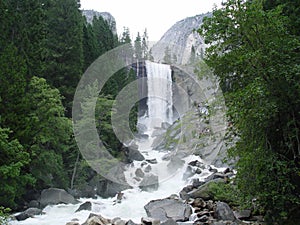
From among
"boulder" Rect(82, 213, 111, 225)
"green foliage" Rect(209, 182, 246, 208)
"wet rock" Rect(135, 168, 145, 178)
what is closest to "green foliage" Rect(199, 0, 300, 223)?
"green foliage" Rect(209, 182, 246, 208)

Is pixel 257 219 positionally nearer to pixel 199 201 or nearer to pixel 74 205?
pixel 199 201

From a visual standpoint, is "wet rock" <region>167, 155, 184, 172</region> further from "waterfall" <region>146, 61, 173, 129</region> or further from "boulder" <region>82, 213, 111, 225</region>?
"waterfall" <region>146, 61, 173, 129</region>

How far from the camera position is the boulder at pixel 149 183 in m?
17.9

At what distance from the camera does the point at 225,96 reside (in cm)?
919

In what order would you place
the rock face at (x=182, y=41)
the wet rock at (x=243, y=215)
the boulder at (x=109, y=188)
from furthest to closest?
the rock face at (x=182, y=41) < the boulder at (x=109, y=188) < the wet rock at (x=243, y=215)

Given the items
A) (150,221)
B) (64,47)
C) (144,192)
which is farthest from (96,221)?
(64,47)

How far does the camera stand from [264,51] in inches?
311

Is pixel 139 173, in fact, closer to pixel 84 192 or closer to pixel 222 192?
pixel 84 192

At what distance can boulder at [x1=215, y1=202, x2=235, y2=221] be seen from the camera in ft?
36.5

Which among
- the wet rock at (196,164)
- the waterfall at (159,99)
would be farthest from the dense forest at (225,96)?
the waterfall at (159,99)

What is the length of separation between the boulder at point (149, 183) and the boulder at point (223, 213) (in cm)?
658

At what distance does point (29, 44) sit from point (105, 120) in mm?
6046

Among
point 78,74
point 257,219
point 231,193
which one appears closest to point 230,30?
point 231,193

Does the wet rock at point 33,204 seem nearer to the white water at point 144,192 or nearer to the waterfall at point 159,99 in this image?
the white water at point 144,192
